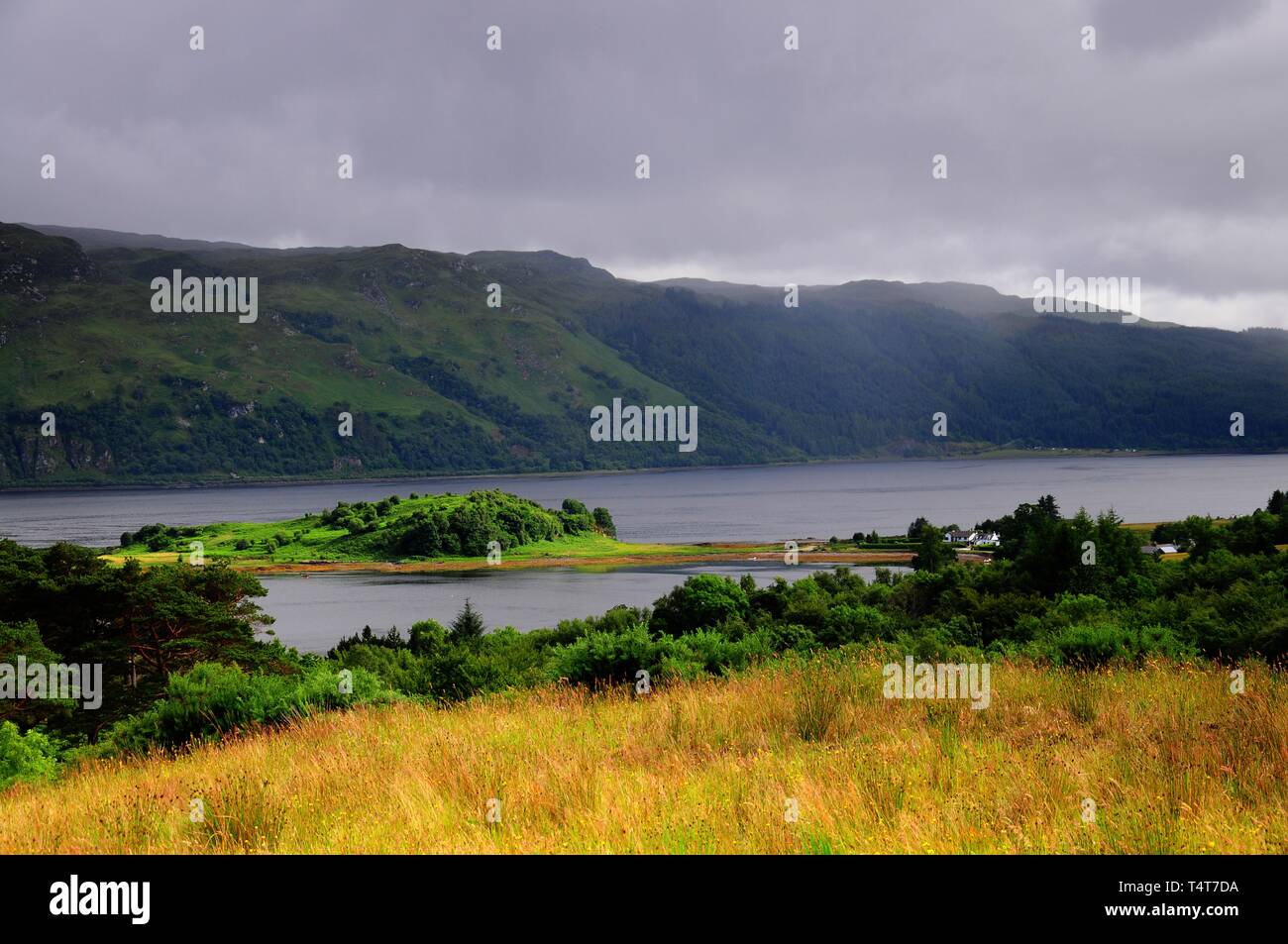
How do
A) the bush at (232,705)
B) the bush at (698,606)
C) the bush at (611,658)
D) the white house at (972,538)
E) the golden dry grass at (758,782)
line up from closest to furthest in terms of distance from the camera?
the golden dry grass at (758,782) < the bush at (232,705) < the bush at (611,658) < the bush at (698,606) < the white house at (972,538)

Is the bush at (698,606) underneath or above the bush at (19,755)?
underneath

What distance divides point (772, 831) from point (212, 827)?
414 centimetres

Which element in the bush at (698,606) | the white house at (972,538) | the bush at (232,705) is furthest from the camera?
the white house at (972,538)

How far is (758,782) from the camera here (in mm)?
6914

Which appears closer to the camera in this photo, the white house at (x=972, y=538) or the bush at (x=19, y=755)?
the bush at (x=19, y=755)

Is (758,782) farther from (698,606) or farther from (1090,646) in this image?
(698,606)

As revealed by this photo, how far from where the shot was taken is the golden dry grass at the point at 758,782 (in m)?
5.68
